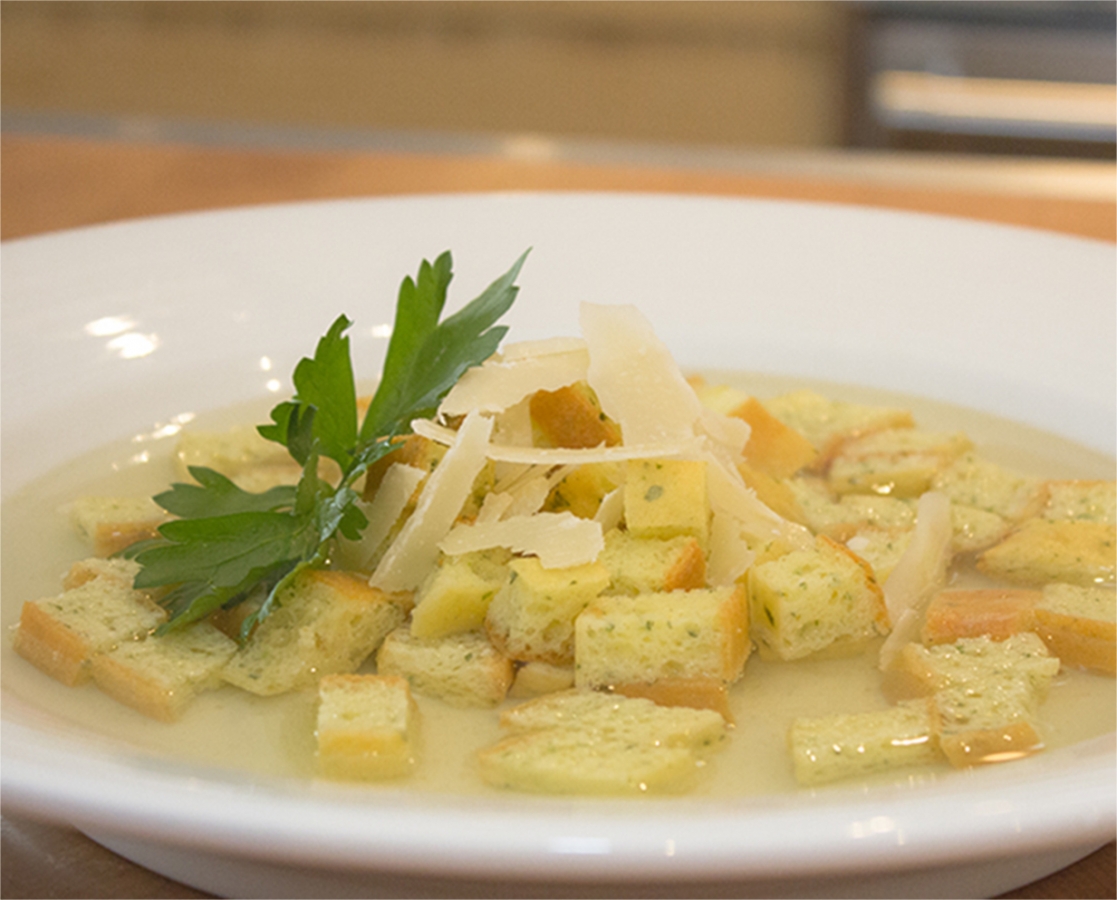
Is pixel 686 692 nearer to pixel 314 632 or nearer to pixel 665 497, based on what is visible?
pixel 665 497

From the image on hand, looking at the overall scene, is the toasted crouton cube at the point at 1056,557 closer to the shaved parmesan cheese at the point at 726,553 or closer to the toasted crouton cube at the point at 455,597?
the shaved parmesan cheese at the point at 726,553

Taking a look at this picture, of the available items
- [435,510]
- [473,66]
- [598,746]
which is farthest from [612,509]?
[473,66]

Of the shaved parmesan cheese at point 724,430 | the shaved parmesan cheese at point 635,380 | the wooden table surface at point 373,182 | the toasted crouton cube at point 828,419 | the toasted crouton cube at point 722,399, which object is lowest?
the toasted crouton cube at point 828,419

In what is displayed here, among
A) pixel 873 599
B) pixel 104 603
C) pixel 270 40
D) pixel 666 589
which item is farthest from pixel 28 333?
pixel 270 40

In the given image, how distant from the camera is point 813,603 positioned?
3.16 ft

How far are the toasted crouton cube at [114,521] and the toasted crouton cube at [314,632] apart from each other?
0.20 m

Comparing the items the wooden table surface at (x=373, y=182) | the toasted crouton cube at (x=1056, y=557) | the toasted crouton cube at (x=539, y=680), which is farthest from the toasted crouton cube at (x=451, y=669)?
the wooden table surface at (x=373, y=182)

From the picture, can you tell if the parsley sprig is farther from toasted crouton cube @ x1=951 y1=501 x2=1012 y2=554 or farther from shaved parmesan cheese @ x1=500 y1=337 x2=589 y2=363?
toasted crouton cube @ x1=951 y1=501 x2=1012 y2=554

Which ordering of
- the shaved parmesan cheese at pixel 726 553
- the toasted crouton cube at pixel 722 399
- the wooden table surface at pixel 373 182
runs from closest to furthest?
1. the shaved parmesan cheese at pixel 726 553
2. the toasted crouton cube at pixel 722 399
3. the wooden table surface at pixel 373 182

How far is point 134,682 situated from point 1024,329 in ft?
3.52

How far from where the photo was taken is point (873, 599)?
1.01 meters

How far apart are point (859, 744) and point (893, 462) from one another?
53 cm

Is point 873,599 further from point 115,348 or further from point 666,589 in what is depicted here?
point 115,348

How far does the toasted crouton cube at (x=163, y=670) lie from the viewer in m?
0.90
